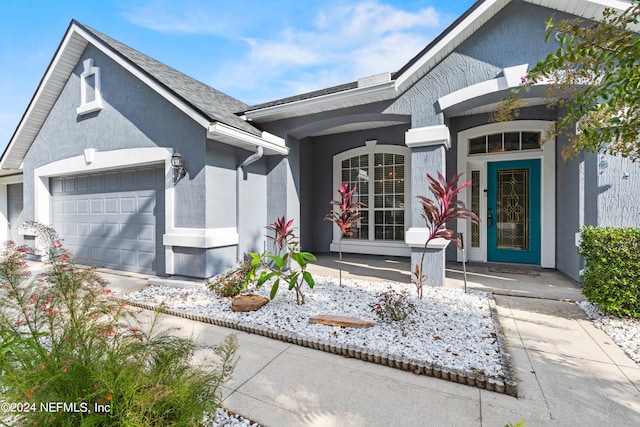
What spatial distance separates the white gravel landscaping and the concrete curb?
6cm

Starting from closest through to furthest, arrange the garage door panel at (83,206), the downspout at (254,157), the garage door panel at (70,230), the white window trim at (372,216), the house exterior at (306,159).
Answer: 1. the house exterior at (306,159)
2. the downspout at (254,157)
3. the garage door panel at (83,206)
4. the garage door panel at (70,230)
5. the white window trim at (372,216)

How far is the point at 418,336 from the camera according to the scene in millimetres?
3053

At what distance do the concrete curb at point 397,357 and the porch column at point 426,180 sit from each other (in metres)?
1.33

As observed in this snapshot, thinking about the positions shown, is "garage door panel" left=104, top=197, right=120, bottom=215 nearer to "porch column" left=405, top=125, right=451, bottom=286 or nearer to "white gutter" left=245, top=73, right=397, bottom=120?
"white gutter" left=245, top=73, right=397, bottom=120

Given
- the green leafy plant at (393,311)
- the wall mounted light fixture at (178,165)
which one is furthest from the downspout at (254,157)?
the green leafy plant at (393,311)

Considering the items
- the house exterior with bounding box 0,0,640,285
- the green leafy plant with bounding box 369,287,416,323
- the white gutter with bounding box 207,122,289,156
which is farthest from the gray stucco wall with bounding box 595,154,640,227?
the white gutter with bounding box 207,122,289,156

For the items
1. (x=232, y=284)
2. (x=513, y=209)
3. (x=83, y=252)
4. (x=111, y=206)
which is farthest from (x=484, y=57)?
(x=83, y=252)

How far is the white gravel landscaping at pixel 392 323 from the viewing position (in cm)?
271

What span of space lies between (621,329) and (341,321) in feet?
10.8

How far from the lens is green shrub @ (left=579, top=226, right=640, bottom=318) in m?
3.35

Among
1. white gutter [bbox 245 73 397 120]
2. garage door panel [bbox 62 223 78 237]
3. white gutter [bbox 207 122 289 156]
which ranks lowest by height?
garage door panel [bbox 62 223 78 237]

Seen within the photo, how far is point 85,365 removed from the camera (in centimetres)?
160

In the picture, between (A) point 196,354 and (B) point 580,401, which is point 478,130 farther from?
(A) point 196,354

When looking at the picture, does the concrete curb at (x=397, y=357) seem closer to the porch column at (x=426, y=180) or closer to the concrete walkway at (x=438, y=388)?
the concrete walkway at (x=438, y=388)
